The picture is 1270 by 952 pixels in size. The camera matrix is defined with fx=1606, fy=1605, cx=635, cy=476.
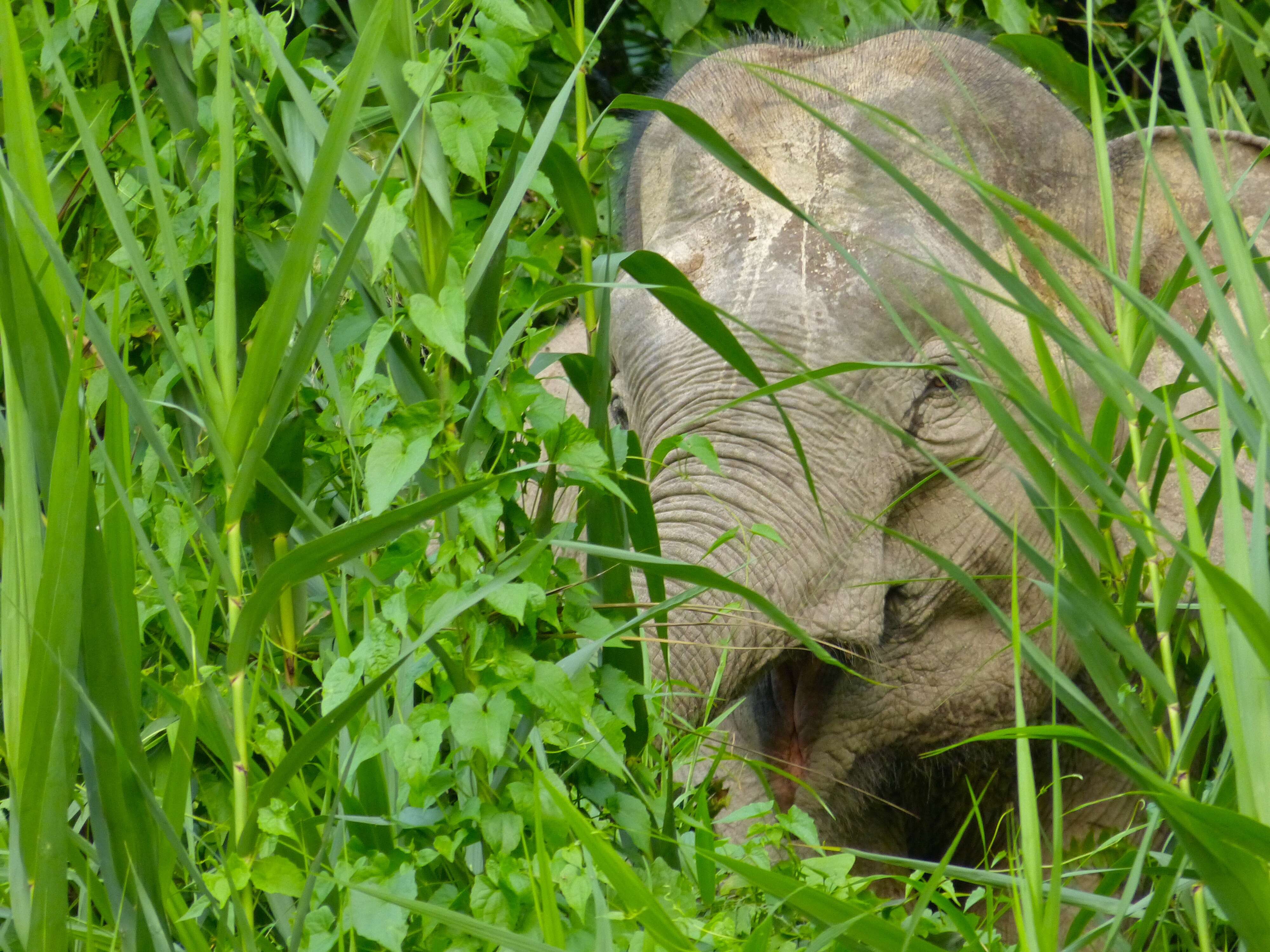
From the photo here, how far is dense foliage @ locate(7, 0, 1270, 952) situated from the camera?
41.4 inches

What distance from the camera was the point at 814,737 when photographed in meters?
2.33

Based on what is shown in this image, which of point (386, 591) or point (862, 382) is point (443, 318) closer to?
point (386, 591)

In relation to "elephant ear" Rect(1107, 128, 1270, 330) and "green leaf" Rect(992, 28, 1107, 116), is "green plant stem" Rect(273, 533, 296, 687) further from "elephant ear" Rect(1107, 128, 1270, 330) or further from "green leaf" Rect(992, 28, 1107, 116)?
"elephant ear" Rect(1107, 128, 1270, 330)

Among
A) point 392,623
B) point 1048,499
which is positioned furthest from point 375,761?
point 1048,499

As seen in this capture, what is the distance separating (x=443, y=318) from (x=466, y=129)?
17 cm

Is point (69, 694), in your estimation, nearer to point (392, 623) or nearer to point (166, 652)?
point (392, 623)

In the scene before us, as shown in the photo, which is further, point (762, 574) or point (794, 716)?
point (794, 716)

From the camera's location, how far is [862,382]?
2221 millimetres

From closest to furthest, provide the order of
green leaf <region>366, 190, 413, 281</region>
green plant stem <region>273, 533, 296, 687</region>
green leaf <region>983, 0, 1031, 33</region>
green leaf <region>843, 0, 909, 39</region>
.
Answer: green leaf <region>366, 190, 413, 281</region> → green plant stem <region>273, 533, 296, 687</region> → green leaf <region>983, 0, 1031, 33</region> → green leaf <region>843, 0, 909, 39</region>

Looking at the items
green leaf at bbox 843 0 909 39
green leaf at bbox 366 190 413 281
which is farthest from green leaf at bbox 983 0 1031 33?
green leaf at bbox 366 190 413 281

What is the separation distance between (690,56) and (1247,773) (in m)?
1.91

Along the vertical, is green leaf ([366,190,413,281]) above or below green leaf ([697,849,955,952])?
above

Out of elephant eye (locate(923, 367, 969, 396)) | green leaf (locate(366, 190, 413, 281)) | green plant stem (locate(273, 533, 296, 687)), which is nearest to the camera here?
green leaf (locate(366, 190, 413, 281))

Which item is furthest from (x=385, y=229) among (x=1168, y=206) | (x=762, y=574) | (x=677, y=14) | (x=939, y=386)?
(x=677, y=14)
